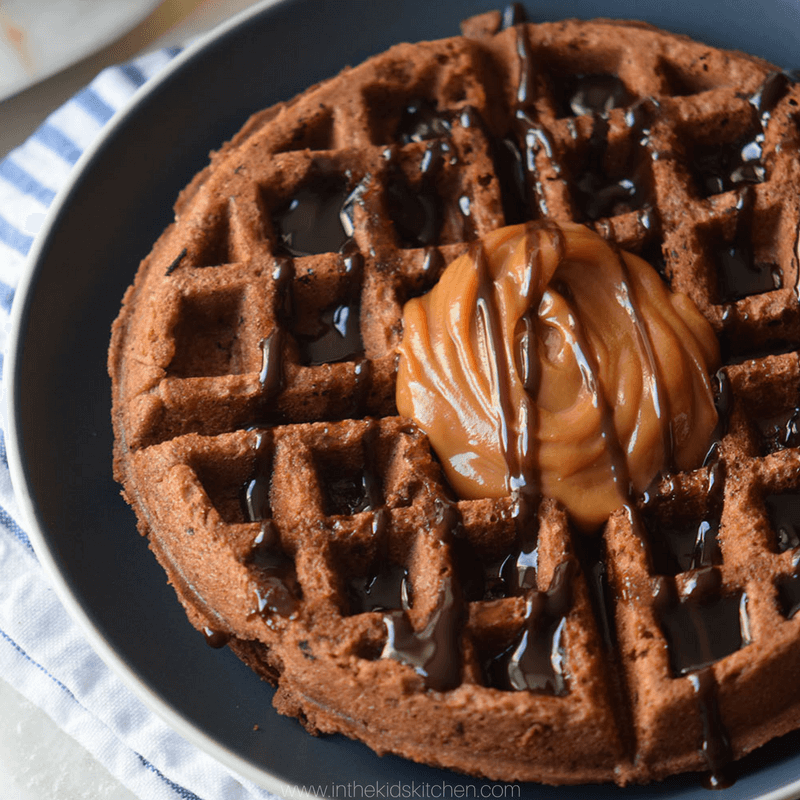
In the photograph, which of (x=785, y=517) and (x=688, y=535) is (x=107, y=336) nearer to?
(x=688, y=535)

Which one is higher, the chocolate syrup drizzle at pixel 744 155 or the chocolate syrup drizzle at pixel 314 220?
the chocolate syrup drizzle at pixel 314 220

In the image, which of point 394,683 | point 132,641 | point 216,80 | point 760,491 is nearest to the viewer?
point 394,683

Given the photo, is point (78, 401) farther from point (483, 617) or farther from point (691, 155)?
point (691, 155)

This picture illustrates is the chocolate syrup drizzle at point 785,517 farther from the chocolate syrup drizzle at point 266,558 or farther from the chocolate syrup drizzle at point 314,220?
the chocolate syrup drizzle at point 314,220

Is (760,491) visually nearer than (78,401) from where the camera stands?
Yes

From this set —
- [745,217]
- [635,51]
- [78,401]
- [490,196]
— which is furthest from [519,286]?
[78,401]

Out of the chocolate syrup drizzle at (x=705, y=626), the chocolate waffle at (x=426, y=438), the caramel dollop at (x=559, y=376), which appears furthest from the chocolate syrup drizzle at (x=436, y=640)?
the chocolate syrup drizzle at (x=705, y=626)
